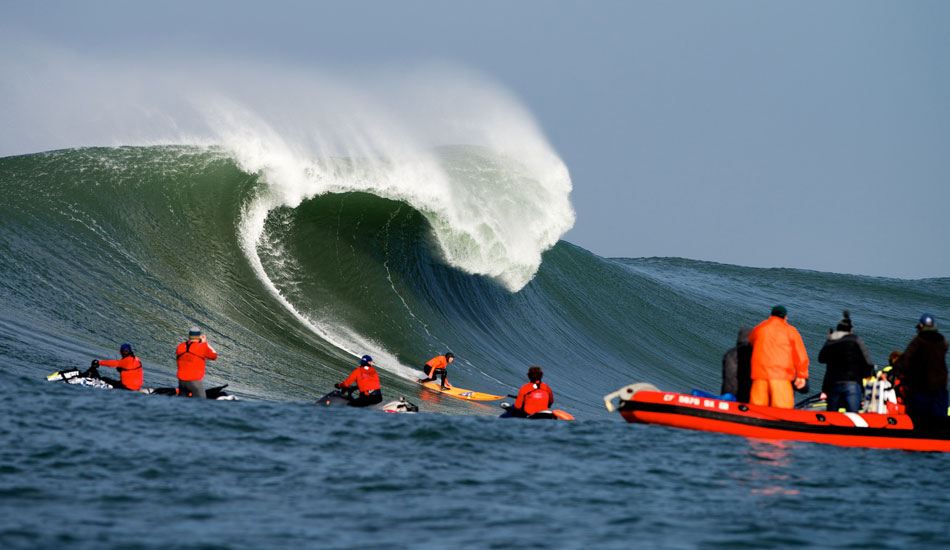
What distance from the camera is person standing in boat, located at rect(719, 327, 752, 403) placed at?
362 inches

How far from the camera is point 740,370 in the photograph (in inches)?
365

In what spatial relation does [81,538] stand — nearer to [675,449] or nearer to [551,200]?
[675,449]

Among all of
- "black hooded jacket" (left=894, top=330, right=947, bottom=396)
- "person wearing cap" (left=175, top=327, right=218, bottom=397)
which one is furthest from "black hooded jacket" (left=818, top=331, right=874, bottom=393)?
"person wearing cap" (left=175, top=327, right=218, bottom=397)

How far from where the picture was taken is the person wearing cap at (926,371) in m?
8.91

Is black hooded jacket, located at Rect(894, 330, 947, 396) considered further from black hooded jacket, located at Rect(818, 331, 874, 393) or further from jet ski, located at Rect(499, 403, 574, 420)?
jet ski, located at Rect(499, 403, 574, 420)

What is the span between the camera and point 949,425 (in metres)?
9.06

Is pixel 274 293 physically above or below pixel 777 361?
above

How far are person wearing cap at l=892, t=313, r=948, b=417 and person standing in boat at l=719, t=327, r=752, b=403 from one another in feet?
4.48

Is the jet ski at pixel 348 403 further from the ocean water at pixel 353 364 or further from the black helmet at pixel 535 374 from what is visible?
the black helmet at pixel 535 374

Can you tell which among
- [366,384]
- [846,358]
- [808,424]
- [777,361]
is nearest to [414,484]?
[777,361]

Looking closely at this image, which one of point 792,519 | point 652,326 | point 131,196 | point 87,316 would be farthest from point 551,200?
point 792,519

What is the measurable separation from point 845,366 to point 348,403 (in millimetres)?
5308

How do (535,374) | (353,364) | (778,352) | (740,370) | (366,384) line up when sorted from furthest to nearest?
(353,364), (366,384), (535,374), (740,370), (778,352)

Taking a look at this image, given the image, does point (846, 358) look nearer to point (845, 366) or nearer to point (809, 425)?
point (845, 366)
